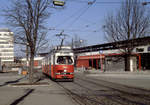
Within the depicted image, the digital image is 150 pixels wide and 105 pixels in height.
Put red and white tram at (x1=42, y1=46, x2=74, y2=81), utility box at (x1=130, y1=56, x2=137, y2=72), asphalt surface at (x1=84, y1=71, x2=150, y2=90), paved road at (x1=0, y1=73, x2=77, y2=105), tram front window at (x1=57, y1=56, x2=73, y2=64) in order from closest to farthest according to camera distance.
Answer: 1. paved road at (x1=0, y1=73, x2=77, y2=105)
2. asphalt surface at (x1=84, y1=71, x2=150, y2=90)
3. red and white tram at (x1=42, y1=46, x2=74, y2=81)
4. tram front window at (x1=57, y1=56, x2=73, y2=64)
5. utility box at (x1=130, y1=56, x2=137, y2=72)

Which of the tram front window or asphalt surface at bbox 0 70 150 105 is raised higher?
the tram front window

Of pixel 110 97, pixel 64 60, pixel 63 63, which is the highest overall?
pixel 64 60

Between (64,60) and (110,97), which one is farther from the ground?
(64,60)

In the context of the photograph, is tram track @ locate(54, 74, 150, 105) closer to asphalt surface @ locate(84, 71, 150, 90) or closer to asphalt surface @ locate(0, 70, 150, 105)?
asphalt surface @ locate(0, 70, 150, 105)

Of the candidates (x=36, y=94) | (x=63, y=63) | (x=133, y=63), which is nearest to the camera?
(x=36, y=94)

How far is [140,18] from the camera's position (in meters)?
36.6

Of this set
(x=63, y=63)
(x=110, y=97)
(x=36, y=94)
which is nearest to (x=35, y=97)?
(x=36, y=94)

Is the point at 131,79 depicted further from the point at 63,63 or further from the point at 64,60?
the point at 63,63

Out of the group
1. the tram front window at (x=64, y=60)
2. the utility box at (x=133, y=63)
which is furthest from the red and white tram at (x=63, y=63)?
the utility box at (x=133, y=63)

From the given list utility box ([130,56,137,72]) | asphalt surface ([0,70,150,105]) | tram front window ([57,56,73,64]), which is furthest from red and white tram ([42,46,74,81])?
utility box ([130,56,137,72])

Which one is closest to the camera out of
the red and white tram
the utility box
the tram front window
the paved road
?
the paved road

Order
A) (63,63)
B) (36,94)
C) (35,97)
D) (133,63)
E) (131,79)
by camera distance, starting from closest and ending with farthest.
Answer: (35,97), (36,94), (63,63), (131,79), (133,63)

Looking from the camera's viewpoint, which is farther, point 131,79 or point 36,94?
point 131,79

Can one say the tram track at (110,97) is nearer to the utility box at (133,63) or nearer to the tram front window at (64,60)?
the tram front window at (64,60)
